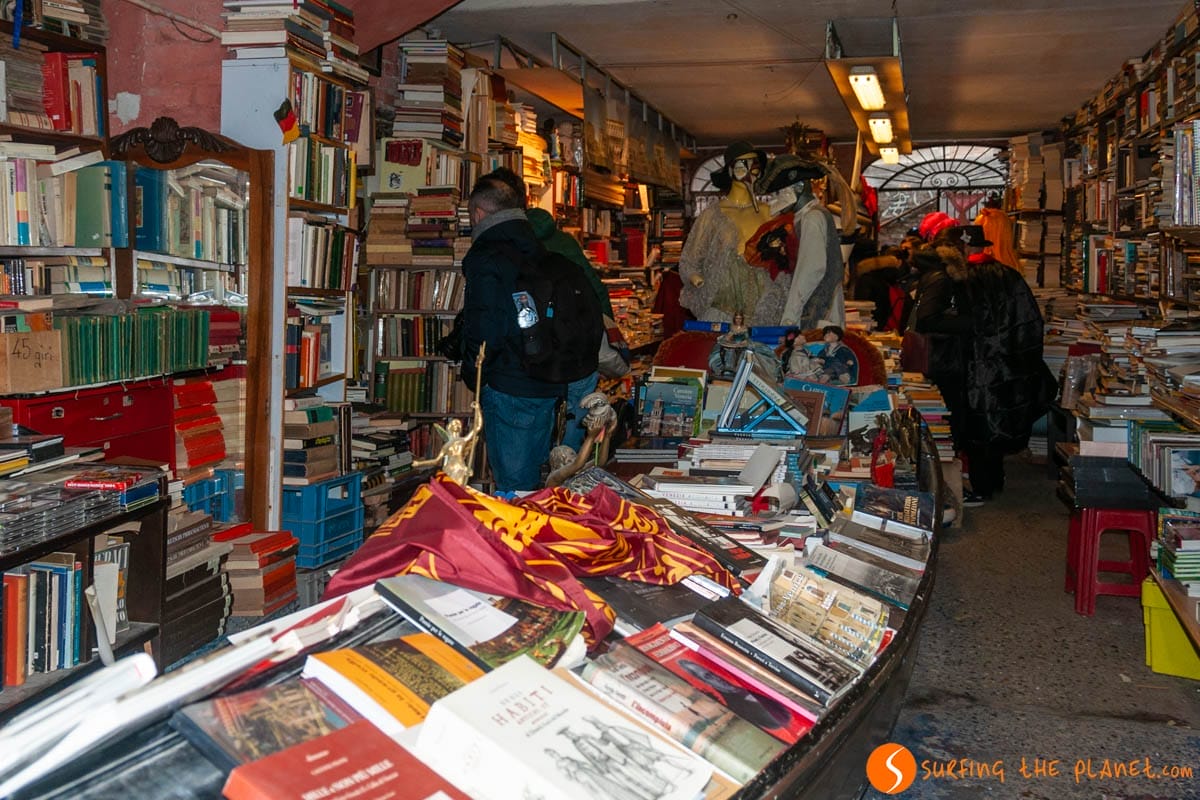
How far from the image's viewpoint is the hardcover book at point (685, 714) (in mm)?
1500

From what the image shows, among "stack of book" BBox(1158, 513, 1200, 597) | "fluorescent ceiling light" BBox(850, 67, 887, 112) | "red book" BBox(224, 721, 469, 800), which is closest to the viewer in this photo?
"red book" BBox(224, 721, 469, 800)

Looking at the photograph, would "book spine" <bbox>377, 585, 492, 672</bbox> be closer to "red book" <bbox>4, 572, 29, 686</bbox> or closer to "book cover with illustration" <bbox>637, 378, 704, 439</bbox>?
"red book" <bbox>4, 572, 29, 686</bbox>

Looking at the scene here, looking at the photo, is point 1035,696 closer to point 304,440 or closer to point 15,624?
point 304,440

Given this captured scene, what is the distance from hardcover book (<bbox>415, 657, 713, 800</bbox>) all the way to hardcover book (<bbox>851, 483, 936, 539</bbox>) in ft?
6.13

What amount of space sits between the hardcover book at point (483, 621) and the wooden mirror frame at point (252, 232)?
9.60 feet

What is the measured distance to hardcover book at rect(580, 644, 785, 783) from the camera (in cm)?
150

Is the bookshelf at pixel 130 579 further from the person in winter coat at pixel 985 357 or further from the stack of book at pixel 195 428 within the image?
Answer: the person in winter coat at pixel 985 357

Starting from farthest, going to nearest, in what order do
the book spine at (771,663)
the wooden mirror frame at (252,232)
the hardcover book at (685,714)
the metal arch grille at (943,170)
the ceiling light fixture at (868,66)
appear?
the metal arch grille at (943,170)
the ceiling light fixture at (868,66)
the wooden mirror frame at (252,232)
the book spine at (771,663)
the hardcover book at (685,714)

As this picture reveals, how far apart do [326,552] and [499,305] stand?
4.50 ft

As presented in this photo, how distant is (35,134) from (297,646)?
3.16 m

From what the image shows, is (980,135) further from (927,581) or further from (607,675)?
(607,675)

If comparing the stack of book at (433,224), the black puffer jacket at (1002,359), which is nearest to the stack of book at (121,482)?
the stack of book at (433,224)

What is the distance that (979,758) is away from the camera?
10.6 ft

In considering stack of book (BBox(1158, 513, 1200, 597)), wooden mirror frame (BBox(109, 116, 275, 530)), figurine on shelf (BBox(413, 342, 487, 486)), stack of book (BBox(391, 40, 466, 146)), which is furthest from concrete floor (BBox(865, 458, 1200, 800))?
stack of book (BBox(391, 40, 466, 146))
